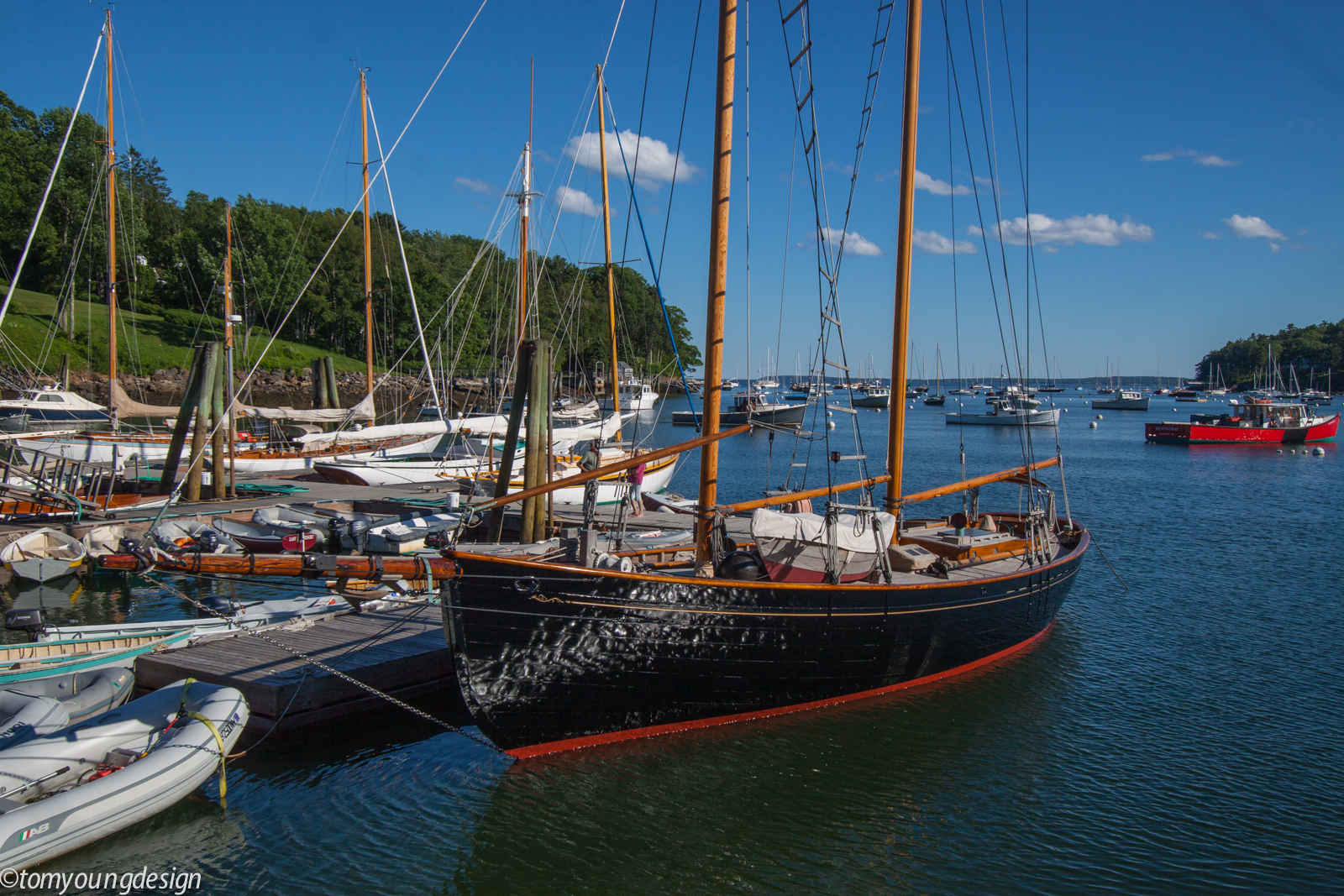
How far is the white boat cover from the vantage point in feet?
40.4

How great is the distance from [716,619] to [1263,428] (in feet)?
235

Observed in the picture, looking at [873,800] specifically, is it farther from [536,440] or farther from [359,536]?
[359,536]

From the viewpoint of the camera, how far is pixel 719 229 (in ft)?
38.2

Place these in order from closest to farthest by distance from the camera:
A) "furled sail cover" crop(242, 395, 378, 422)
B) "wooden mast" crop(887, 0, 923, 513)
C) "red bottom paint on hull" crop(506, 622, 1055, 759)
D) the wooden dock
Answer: "red bottom paint on hull" crop(506, 622, 1055, 759) < the wooden dock < "wooden mast" crop(887, 0, 923, 513) < "furled sail cover" crop(242, 395, 378, 422)

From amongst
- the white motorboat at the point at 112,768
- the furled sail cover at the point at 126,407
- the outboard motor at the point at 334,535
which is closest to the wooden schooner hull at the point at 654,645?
the white motorboat at the point at 112,768

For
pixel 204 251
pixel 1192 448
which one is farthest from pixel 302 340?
pixel 1192 448

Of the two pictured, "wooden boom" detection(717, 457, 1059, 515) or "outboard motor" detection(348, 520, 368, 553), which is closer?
"wooden boom" detection(717, 457, 1059, 515)

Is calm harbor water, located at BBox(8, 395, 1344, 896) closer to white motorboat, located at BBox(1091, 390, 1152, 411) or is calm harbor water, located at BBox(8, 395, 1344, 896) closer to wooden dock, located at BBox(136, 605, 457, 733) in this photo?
wooden dock, located at BBox(136, 605, 457, 733)

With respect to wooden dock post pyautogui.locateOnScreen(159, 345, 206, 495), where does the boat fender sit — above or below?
below

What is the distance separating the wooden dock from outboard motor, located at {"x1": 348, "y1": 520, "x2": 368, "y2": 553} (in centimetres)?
695

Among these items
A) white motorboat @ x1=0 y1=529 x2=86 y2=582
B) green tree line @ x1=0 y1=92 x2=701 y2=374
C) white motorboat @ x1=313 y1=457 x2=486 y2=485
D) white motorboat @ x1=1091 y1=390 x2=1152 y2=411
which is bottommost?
white motorboat @ x1=0 y1=529 x2=86 y2=582

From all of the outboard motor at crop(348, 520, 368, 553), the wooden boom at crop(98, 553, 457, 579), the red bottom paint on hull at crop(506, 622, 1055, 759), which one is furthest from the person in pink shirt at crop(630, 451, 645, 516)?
the red bottom paint on hull at crop(506, 622, 1055, 759)

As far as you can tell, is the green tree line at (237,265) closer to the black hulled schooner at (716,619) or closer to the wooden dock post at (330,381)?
the wooden dock post at (330,381)

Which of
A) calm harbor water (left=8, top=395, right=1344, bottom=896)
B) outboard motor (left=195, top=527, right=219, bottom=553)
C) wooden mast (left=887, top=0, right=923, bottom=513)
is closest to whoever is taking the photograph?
calm harbor water (left=8, top=395, right=1344, bottom=896)
